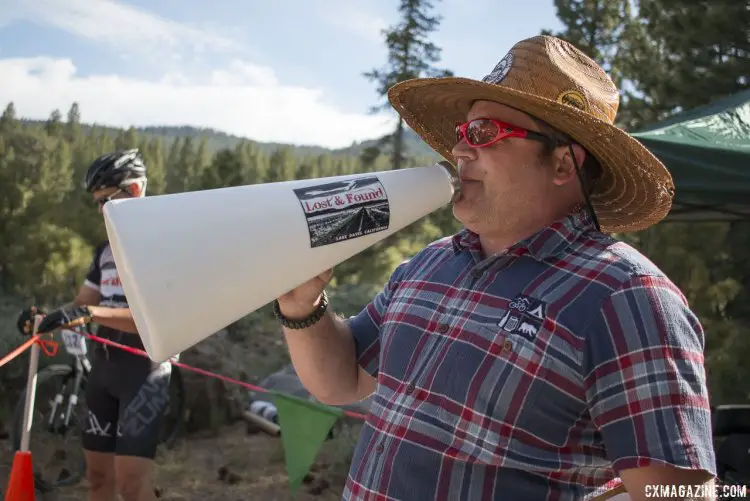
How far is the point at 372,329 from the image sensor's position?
1.80 meters

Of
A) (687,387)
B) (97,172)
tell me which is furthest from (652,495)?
(97,172)

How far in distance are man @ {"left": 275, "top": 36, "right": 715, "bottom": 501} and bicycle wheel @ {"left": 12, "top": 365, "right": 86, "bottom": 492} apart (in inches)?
165

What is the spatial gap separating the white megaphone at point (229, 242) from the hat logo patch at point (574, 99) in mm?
430

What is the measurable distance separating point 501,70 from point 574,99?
196 millimetres

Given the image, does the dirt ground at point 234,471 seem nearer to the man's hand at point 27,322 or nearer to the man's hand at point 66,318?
the man's hand at point 27,322

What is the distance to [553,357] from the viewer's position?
1251 mm

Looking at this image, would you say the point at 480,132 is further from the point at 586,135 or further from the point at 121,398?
the point at 121,398

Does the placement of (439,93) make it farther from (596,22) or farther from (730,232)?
(596,22)

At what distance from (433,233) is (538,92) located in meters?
14.4

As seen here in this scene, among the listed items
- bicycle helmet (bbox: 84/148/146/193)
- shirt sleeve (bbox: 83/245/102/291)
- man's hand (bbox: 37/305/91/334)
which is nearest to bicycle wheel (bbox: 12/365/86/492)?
shirt sleeve (bbox: 83/245/102/291)

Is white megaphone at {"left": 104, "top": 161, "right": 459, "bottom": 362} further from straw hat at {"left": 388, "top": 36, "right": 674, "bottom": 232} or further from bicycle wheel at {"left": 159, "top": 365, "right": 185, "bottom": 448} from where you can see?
bicycle wheel at {"left": 159, "top": 365, "right": 185, "bottom": 448}

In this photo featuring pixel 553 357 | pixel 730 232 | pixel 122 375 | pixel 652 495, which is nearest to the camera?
pixel 652 495

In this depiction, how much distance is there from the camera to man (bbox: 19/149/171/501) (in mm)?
3264

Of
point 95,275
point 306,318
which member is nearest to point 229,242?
point 306,318
